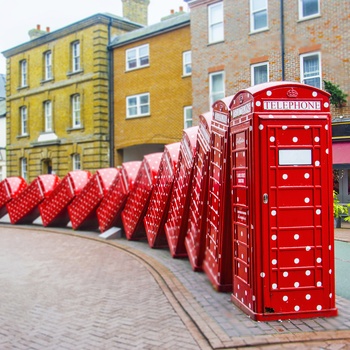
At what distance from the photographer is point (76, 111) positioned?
98.7 feet

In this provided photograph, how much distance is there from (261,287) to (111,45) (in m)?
24.8

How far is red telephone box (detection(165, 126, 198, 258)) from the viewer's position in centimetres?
885

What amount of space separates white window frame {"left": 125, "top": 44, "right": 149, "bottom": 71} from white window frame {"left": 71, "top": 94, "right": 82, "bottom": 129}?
4.21 metres

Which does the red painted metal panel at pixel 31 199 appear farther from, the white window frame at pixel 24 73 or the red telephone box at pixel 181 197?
the white window frame at pixel 24 73

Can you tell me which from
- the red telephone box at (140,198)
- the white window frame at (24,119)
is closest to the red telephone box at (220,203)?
the red telephone box at (140,198)

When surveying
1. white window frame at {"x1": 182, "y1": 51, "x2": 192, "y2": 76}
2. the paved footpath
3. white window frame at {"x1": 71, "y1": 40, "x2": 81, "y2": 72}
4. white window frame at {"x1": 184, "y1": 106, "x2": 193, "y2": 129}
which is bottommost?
the paved footpath

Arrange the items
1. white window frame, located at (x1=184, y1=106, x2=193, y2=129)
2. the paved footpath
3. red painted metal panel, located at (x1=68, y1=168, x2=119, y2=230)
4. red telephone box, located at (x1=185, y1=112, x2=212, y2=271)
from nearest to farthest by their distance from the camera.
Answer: the paved footpath, red telephone box, located at (x1=185, y1=112, x2=212, y2=271), red painted metal panel, located at (x1=68, y1=168, x2=119, y2=230), white window frame, located at (x1=184, y1=106, x2=193, y2=129)

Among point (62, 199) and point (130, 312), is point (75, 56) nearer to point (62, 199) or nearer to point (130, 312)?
point (62, 199)

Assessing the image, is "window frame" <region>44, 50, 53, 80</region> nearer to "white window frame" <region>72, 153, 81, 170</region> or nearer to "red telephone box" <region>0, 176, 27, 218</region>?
"white window frame" <region>72, 153, 81, 170</region>

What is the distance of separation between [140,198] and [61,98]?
68.0 feet

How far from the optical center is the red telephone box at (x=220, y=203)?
252 inches

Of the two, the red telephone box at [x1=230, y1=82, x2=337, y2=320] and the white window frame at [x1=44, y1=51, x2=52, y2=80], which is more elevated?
the white window frame at [x1=44, y1=51, x2=52, y2=80]

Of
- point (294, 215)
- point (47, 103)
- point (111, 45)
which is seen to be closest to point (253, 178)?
point (294, 215)

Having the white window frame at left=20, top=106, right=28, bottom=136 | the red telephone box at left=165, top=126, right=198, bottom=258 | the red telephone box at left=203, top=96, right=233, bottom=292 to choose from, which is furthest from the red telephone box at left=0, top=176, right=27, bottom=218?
the white window frame at left=20, top=106, right=28, bottom=136
